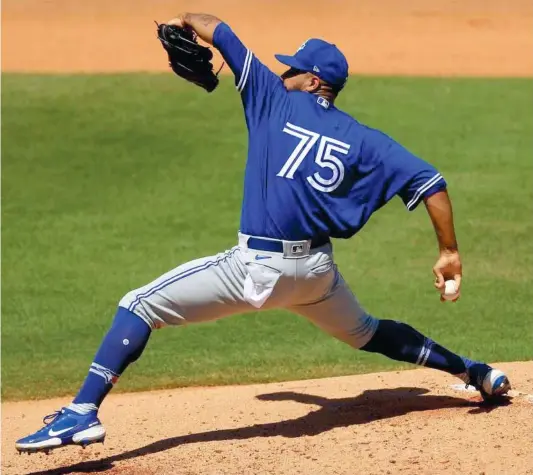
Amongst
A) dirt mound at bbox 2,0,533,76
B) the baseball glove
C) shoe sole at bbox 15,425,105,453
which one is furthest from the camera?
dirt mound at bbox 2,0,533,76

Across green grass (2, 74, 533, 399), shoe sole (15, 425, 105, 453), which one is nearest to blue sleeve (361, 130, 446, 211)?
shoe sole (15, 425, 105, 453)

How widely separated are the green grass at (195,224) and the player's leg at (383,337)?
4.74ft

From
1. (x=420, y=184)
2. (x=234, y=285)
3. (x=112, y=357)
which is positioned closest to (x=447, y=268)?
(x=420, y=184)

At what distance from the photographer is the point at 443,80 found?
49.5ft

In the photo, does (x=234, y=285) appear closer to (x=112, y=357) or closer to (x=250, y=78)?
(x=112, y=357)

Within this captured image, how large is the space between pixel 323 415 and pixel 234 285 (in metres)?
0.99

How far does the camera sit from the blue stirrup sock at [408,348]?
16.7 feet

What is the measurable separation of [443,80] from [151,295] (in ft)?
36.6

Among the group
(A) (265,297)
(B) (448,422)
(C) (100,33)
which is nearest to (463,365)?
(B) (448,422)

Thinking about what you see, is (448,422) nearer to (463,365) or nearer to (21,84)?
(463,365)

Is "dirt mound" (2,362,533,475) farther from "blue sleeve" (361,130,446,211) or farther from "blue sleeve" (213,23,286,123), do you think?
"blue sleeve" (213,23,286,123)

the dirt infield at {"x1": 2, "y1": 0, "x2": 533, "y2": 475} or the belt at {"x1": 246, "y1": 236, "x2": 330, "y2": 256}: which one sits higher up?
the belt at {"x1": 246, "y1": 236, "x2": 330, "y2": 256}

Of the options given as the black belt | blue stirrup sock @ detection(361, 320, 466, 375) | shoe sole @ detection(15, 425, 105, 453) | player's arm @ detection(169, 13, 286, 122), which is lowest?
shoe sole @ detection(15, 425, 105, 453)

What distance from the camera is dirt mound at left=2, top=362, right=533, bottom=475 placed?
450 cm
